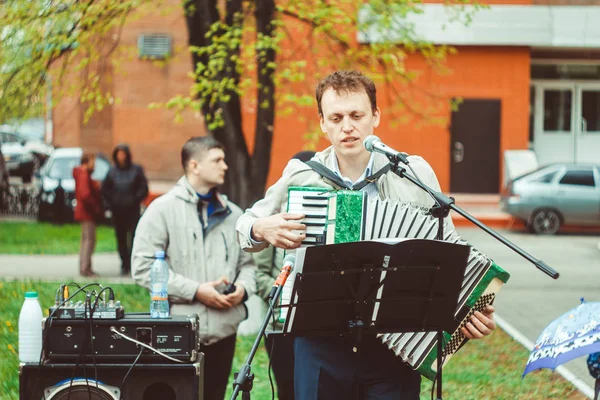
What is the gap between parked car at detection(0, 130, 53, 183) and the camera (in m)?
31.8

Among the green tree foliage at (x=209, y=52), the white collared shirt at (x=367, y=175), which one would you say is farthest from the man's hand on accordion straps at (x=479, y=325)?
the green tree foliage at (x=209, y=52)

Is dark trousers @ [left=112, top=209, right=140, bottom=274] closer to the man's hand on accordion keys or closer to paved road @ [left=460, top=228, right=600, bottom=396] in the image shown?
paved road @ [left=460, top=228, right=600, bottom=396]

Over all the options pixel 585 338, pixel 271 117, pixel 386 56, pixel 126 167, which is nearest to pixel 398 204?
pixel 585 338

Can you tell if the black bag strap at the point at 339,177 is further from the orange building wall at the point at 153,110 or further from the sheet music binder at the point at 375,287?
the orange building wall at the point at 153,110

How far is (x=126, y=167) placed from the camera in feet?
48.0

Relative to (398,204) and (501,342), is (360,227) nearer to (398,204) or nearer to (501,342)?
(398,204)

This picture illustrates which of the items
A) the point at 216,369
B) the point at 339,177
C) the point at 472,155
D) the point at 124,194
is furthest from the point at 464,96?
the point at 339,177

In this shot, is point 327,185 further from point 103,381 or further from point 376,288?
point 103,381

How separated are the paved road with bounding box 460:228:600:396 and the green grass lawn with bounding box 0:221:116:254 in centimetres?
772

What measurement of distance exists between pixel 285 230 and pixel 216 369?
2.25m

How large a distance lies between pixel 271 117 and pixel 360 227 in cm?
790

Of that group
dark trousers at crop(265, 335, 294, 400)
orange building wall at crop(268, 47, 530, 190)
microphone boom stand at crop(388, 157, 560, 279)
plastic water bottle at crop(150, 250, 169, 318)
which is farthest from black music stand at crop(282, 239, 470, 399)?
orange building wall at crop(268, 47, 530, 190)

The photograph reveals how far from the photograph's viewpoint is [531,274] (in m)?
15.1

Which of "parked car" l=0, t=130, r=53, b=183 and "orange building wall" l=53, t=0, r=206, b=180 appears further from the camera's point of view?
"parked car" l=0, t=130, r=53, b=183
